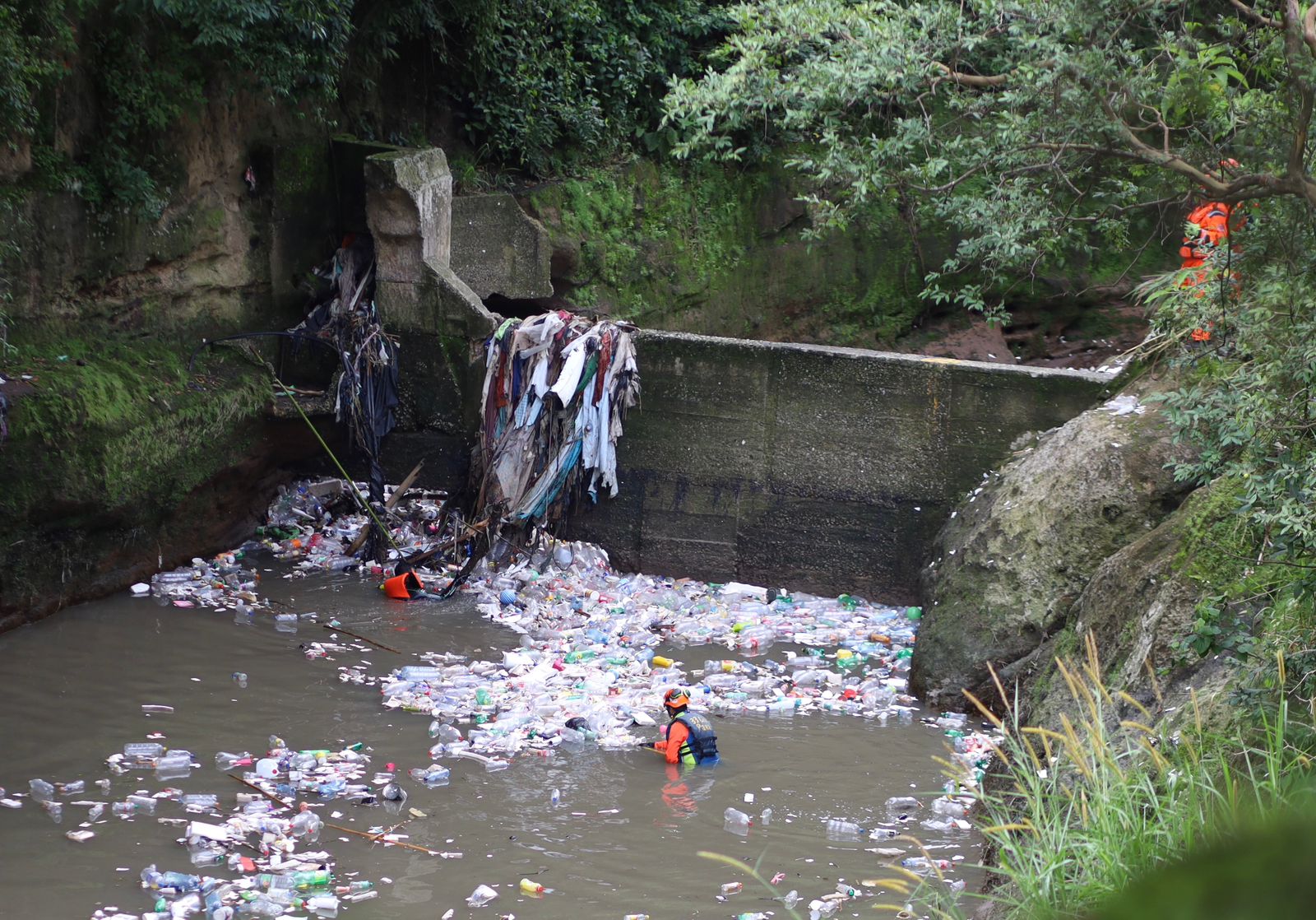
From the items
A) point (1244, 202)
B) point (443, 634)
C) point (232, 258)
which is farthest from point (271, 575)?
point (1244, 202)

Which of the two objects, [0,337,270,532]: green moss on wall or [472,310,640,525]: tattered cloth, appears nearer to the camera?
[0,337,270,532]: green moss on wall

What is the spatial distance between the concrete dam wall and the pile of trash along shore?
10.3 inches

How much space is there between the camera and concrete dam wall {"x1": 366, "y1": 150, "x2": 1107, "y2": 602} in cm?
756

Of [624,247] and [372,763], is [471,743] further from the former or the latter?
[624,247]

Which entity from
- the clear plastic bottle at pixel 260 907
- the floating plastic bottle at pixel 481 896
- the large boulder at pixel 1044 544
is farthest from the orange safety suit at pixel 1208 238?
the clear plastic bottle at pixel 260 907

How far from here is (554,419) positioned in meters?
7.95

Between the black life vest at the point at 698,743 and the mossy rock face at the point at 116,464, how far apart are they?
3743 millimetres

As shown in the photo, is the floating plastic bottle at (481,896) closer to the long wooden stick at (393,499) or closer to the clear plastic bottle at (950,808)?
the clear plastic bottle at (950,808)

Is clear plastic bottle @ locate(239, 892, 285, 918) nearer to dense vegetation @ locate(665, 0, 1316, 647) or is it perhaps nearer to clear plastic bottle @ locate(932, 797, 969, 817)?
clear plastic bottle @ locate(932, 797, 969, 817)

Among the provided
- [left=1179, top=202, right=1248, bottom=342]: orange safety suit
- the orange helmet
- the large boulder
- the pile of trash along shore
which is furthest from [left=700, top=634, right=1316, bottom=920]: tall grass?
the large boulder

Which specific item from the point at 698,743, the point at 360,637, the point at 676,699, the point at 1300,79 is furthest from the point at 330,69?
the point at 1300,79

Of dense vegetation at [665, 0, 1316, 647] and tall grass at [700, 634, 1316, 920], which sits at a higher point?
dense vegetation at [665, 0, 1316, 647]

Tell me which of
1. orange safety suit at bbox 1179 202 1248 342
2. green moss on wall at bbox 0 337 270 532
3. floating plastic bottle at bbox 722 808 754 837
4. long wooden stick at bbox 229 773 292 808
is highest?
orange safety suit at bbox 1179 202 1248 342

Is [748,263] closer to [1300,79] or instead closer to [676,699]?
[676,699]
